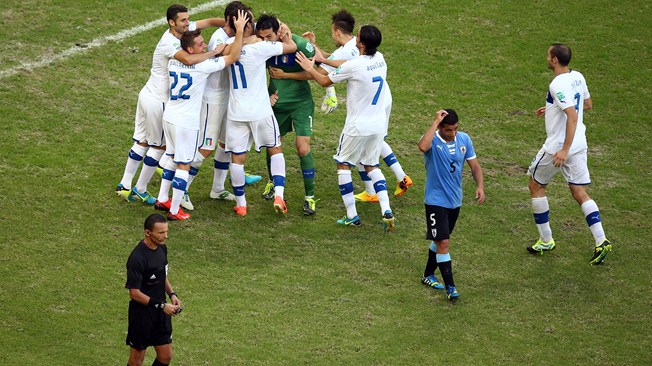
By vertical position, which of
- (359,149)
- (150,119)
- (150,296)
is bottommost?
(359,149)

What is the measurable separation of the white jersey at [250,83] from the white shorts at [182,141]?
612 millimetres

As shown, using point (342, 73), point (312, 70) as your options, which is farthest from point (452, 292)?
point (312, 70)

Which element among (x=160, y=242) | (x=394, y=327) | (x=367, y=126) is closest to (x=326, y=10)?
(x=367, y=126)

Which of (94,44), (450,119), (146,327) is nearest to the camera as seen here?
(146,327)

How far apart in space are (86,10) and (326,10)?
4.26 m

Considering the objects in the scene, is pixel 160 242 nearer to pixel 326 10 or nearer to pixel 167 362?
pixel 167 362

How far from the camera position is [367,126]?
13414 millimetres

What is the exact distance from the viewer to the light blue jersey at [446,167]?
1188cm

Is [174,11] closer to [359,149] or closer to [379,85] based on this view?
[379,85]

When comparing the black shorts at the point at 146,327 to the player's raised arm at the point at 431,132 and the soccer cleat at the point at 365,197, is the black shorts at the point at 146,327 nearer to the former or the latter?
the player's raised arm at the point at 431,132

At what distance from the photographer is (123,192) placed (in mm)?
13852

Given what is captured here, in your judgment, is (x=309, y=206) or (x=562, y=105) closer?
(x=562, y=105)

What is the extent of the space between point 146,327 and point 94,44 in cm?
936

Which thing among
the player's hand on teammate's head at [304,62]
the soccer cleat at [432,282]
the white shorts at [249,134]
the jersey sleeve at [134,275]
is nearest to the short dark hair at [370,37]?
the player's hand on teammate's head at [304,62]
